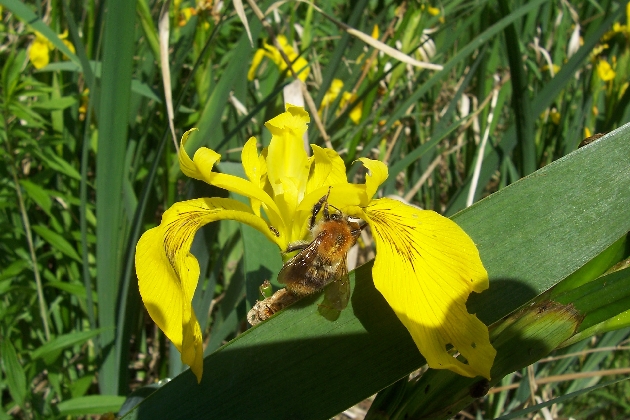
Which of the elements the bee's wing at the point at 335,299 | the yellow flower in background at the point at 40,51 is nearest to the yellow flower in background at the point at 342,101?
the yellow flower in background at the point at 40,51

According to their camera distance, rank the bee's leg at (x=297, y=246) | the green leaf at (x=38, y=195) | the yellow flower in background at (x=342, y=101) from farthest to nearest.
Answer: the yellow flower in background at (x=342, y=101), the green leaf at (x=38, y=195), the bee's leg at (x=297, y=246)

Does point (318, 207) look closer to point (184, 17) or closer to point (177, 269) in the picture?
point (177, 269)

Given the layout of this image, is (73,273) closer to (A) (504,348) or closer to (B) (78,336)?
(B) (78,336)

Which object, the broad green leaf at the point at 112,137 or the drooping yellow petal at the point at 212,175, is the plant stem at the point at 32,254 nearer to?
the broad green leaf at the point at 112,137

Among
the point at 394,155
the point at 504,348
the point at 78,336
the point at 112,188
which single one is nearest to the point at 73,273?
the point at 78,336

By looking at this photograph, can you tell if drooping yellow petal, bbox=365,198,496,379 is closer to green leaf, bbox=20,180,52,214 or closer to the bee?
the bee

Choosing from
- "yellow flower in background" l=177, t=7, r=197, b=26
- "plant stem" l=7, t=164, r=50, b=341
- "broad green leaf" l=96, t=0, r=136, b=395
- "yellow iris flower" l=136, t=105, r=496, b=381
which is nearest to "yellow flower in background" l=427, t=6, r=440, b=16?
"yellow flower in background" l=177, t=7, r=197, b=26

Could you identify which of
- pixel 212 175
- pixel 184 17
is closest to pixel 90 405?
pixel 212 175
